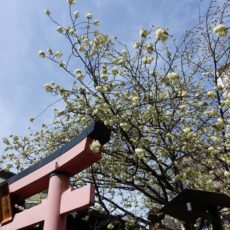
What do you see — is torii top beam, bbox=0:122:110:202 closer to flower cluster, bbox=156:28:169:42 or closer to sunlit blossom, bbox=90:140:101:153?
sunlit blossom, bbox=90:140:101:153

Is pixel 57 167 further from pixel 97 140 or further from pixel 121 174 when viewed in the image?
pixel 121 174

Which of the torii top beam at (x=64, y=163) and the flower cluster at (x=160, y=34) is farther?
the torii top beam at (x=64, y=163)

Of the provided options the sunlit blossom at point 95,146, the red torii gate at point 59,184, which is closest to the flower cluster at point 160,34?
the red torii gate at point 59,184

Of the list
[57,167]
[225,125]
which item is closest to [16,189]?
[57,167]

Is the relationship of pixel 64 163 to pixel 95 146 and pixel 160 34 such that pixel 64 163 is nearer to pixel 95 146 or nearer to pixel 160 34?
pixel 95 146

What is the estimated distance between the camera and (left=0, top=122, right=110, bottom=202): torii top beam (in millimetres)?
4469

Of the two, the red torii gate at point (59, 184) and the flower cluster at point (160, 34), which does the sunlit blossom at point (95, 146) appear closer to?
the red torii gate at point (59, 184)

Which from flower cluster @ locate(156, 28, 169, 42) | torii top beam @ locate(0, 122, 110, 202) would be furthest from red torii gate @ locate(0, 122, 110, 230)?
flower cluster @ locate(156, 28, 169, 42)

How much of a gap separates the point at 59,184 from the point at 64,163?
0.98ft

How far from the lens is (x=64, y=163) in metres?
4.71

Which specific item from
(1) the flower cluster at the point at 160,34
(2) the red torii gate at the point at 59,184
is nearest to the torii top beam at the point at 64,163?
(2) the red torii gate at the point at 59,184

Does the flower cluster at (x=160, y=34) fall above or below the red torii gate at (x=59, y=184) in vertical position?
above

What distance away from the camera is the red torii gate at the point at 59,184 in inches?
173

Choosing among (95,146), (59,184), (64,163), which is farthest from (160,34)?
(59,184)
